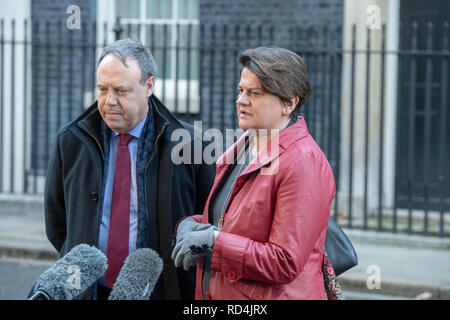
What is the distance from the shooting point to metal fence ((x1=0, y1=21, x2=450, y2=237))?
338 inches

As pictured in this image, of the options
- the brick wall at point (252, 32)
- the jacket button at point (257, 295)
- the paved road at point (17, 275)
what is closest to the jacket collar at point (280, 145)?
the jacket button at point (257, 295)

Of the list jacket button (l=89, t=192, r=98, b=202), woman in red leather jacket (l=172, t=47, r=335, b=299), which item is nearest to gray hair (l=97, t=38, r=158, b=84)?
jacket button (l=89, t=192, r=98, b=202)

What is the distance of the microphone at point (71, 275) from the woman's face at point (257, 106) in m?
0.71

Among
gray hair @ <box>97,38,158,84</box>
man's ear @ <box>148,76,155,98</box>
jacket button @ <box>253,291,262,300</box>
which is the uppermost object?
gray hair @ <box>97,38,158,84</box>

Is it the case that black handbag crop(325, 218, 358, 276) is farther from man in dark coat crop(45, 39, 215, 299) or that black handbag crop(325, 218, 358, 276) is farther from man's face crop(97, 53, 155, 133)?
man's face crop(97, 53, 155, 133)

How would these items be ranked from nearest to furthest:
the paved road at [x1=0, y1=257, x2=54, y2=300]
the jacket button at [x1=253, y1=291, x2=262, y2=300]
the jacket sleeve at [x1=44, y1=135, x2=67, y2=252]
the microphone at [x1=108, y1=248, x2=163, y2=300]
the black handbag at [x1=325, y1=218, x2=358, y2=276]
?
the microphone at [x1=108, y1=248, x2=163, y2=300]
the jacket button at [x1=253, y1=291, x2=262, y2=300]
the black handbag at [x1=325, y1=218, x2=358, y2=276]
the jacket sleeve at [x1=44, y1=135, x2=67, y2=252]
the paved road at [x1=0, y1=257, x2=54, y2=300]

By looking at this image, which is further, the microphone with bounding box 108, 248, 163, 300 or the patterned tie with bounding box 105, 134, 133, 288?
the patterned tie with bounding box 105, 134, 133, 288

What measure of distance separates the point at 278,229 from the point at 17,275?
5.39m

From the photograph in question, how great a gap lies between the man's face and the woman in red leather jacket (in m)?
0.64

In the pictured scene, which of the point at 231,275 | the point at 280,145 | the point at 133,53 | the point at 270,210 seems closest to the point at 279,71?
the point at 280,145

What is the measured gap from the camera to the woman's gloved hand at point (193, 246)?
240 centimetres

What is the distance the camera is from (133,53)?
306 centimetres

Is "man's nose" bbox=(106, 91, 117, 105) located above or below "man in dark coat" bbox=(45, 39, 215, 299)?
above
